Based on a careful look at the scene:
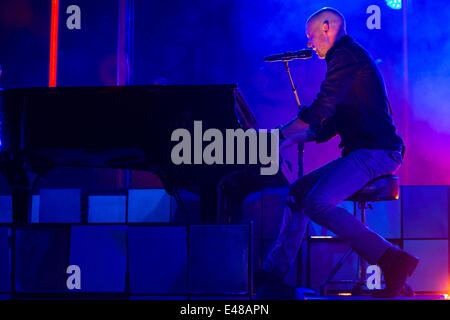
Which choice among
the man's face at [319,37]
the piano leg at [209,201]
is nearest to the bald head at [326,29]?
the man's face at [319,37]

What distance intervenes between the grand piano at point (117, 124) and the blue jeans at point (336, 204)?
15.6 inches

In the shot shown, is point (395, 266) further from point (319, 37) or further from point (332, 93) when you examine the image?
point (319, 37)

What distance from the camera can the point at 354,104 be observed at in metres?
2.48

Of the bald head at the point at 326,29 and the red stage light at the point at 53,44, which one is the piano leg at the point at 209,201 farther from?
the red stage light at the point at 53,44

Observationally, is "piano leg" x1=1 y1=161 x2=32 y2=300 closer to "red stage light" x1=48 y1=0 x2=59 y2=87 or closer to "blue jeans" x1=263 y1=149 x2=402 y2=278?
"blue jeans" x1=263 y1=149 x2=402 y2=278

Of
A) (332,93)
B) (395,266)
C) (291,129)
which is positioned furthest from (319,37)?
(395,266)

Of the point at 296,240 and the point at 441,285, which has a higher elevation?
the point at 296,240

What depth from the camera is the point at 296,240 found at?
2486mm

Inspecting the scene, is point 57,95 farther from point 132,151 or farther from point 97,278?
point 97,278

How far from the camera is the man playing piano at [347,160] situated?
229 centimetres

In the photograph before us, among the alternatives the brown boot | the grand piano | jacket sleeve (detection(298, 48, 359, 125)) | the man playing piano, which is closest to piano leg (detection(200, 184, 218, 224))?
the grand piano

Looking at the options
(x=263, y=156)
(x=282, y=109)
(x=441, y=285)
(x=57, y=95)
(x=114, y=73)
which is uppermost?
(x=114, y=73)
